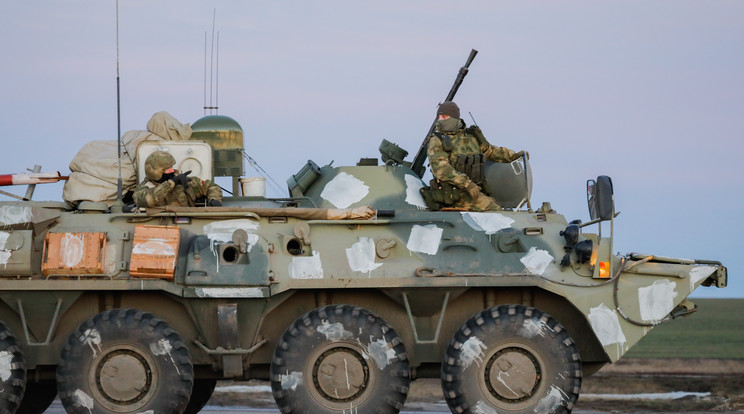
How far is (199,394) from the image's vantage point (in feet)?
64.9

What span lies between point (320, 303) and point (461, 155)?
2740mm

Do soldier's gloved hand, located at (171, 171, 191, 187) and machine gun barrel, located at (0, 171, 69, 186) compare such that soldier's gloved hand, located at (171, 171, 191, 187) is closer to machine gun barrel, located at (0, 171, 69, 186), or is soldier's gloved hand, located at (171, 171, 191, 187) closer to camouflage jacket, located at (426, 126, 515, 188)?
machine gun barrel, located at (0, 171, 69, 186)

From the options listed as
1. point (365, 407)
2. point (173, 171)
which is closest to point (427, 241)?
point (365, 407)

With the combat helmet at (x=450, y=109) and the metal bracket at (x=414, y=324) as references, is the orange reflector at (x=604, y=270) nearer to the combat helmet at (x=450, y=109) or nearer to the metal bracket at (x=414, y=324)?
the metal bracket at (x=414, y=324)

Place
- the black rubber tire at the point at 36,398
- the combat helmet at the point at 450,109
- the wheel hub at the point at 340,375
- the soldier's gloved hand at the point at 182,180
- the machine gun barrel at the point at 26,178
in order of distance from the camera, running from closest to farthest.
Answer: the wheel hub at the point at 340,375 < the soldier's gloved hand at the point at 182,180 < the machine gun barrel at the point at 26,178 < the combat helmet at the point at 450,109 < the black rubber tire at the point at 36,398

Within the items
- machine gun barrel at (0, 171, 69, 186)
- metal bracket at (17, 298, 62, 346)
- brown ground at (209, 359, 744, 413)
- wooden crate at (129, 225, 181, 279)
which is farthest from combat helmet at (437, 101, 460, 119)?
brown ground at (209, 359, 744, 413)

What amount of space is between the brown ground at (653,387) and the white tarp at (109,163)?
5449 mm

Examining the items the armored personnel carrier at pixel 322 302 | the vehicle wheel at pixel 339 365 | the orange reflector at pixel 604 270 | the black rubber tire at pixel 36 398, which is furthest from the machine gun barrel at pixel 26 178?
the orange reflector at pixel 604 270

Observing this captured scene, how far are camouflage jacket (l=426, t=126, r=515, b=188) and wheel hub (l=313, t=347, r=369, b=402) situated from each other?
108 inches

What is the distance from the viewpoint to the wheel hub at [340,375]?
1650 centimetres

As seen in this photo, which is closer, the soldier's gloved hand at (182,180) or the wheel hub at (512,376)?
the wheel hub at (512,376)

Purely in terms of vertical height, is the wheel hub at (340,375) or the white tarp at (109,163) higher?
the white tarp at (109,163)

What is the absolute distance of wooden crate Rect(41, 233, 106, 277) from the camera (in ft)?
54.9

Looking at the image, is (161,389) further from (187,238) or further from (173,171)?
(173,171)
